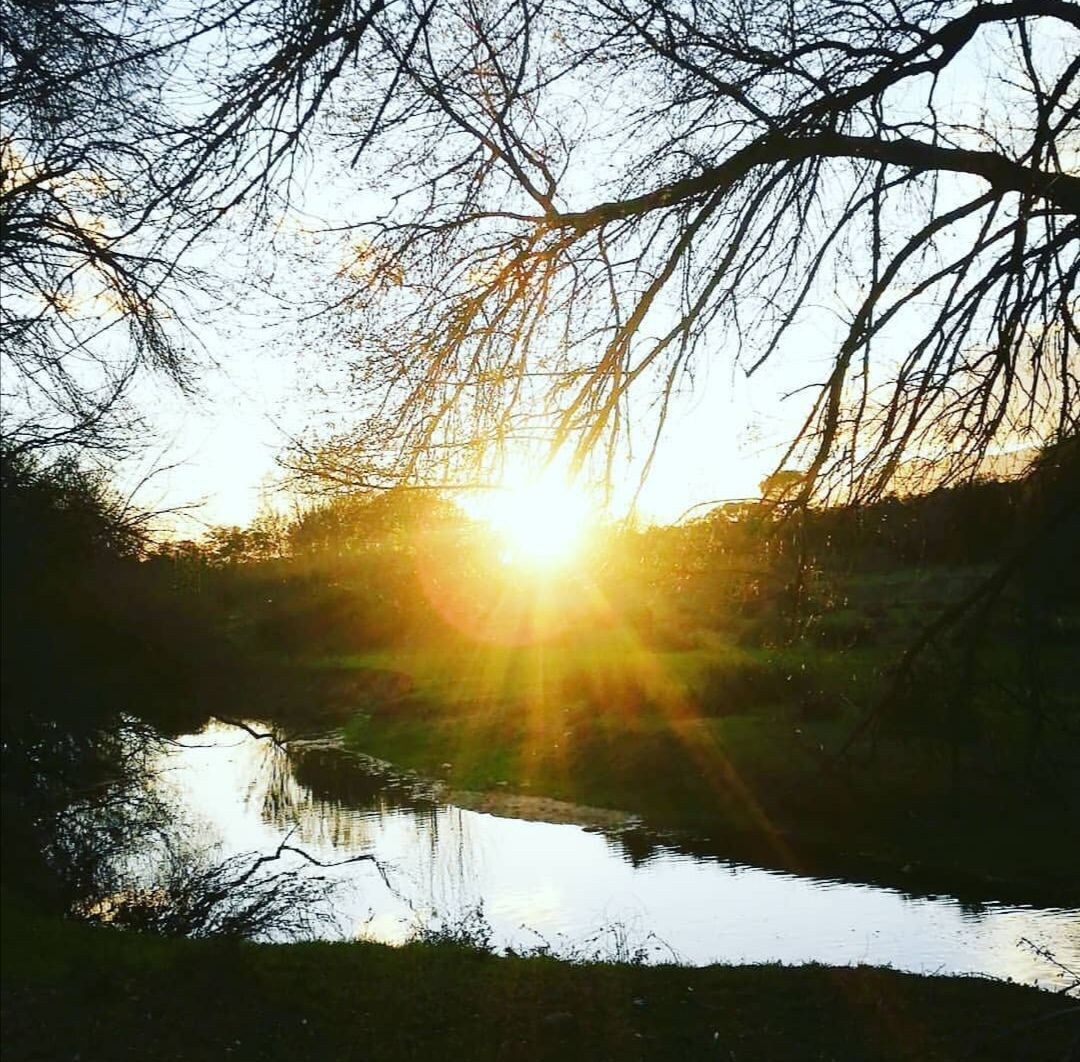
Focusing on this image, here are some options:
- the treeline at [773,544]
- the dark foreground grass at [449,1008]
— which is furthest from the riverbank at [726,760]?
the dark foreground grass at [449,1008]

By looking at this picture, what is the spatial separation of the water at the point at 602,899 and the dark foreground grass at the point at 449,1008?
1815mm

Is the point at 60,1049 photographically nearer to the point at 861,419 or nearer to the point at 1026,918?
the point at 861,419

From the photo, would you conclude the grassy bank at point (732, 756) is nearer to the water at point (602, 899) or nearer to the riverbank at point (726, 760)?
the riverbank at point (726, 760)

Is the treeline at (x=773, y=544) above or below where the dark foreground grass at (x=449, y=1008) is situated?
above

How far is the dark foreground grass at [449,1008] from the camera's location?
7.48 meters

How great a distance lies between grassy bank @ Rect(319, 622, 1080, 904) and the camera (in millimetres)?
16297

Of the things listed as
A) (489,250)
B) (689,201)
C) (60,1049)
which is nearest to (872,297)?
(689,201)

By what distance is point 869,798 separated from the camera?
19.8m

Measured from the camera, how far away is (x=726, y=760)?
22.6 m

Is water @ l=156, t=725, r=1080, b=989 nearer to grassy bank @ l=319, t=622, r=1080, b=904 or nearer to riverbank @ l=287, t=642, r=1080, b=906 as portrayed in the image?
riverbank @ l=287, t=642, r=1080, b=906

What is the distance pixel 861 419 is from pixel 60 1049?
566cm

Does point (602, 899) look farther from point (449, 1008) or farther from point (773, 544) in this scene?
point (773, 544)

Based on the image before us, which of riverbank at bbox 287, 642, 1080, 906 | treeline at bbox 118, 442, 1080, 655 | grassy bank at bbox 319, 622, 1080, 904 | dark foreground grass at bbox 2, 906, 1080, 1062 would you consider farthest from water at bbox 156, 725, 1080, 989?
treeline at bbox 118, 442, 1080, 655

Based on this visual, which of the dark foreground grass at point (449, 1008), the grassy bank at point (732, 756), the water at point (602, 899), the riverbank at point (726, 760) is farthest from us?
the riverbank at point (726, 760)
